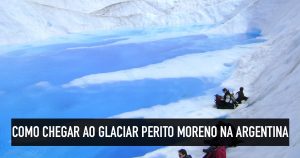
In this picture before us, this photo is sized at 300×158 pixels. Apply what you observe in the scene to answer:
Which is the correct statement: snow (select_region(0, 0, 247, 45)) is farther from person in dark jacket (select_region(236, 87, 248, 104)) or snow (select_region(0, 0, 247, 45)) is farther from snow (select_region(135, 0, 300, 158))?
person in dark jacket (select_region(236, 87, 248, 104))

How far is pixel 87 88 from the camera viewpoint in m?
16.2

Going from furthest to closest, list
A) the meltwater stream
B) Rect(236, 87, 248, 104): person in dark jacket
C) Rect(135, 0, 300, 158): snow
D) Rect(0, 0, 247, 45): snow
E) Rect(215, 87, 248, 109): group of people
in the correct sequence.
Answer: Rect(0, 0, 247, 45): snow < the meltwater stream < Rect(236, 87, 248, 104): person in dark jacket < Rect(215, 87, 248, 109): group of people < Rect(135, 0, 300, 158): snow

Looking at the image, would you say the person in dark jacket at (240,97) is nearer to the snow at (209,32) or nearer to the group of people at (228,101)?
the group of people at (228,101)

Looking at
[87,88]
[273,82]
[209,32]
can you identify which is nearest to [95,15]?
[209,32]

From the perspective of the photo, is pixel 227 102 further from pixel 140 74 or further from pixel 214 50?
pixel 214 50

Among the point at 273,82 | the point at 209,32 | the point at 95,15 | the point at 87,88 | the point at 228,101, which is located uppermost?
the point at 95,15

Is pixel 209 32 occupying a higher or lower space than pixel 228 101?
higher

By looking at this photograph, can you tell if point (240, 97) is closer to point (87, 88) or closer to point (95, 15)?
point (87, 88)

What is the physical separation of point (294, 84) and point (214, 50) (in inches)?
386

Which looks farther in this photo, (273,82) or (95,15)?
(95,15)

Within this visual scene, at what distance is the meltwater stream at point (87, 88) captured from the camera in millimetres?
13000

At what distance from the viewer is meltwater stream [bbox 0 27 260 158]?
1300cm

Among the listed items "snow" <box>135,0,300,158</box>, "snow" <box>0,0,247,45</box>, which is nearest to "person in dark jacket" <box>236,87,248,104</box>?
"snow" <box>135,0,300,158</box>

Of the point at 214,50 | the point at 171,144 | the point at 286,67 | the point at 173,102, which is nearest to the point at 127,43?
the point at 214,50
